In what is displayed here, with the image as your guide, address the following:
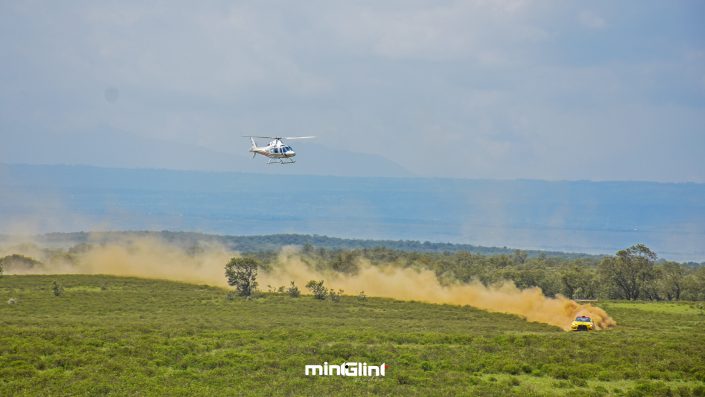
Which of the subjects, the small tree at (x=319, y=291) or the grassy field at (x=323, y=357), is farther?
the small tree at (x=319, y=291)

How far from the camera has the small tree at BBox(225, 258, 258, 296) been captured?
294ft

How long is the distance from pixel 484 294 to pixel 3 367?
190 ft

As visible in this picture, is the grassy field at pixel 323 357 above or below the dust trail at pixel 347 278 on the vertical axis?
below

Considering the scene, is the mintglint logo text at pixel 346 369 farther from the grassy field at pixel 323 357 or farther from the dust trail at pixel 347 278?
the dust trail at pixel 347 278

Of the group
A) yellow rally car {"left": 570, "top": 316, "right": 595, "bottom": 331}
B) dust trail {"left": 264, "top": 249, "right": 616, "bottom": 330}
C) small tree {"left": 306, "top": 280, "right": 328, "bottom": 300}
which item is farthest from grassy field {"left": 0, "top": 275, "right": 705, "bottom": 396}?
small tree {"left": 306, "top": 280, "right": 328, "bottom": 300}

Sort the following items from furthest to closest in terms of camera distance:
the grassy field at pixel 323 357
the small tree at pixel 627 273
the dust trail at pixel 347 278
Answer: the small tree at pixel 627 273 → the dust trail at pixel 347 278 → the grassy field at pixel 323 357

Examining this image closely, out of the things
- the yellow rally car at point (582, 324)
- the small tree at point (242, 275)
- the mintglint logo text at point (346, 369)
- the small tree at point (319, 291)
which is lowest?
the mintglint logo text at point (346, 369)

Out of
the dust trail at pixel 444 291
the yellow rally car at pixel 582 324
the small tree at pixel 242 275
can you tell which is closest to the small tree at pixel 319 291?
the small tree at pixel 242 275

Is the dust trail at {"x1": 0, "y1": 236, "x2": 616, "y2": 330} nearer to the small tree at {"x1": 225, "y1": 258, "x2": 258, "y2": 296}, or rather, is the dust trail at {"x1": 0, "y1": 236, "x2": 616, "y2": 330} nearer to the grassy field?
the grassy field

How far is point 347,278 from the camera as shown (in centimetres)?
10631

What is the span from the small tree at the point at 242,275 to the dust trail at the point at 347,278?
9.54m

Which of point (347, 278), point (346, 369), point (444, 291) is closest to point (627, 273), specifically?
point (444, 291)

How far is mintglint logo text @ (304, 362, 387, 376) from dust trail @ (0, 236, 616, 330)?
2771 centimetres

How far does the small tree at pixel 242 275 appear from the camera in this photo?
89.5m
